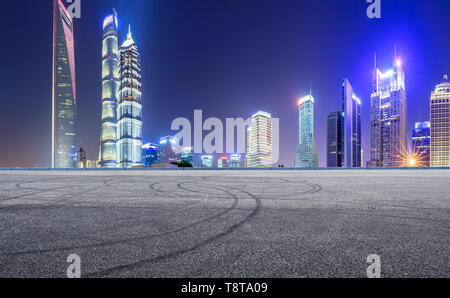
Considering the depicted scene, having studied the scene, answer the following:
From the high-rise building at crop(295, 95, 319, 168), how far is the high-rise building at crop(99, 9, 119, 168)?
149 m

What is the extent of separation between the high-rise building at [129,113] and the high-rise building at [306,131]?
415 ft

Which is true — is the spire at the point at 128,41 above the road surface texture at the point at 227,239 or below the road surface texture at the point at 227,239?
above

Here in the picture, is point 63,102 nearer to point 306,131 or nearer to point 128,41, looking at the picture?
point 128,41

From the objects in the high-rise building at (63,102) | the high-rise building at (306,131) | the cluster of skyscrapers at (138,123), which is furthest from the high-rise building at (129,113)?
the high-rise building at (306,131)

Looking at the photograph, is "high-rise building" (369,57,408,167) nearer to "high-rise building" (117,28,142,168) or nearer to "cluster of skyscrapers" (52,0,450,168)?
"cluster of skyscrapers" (52,0,450,168)

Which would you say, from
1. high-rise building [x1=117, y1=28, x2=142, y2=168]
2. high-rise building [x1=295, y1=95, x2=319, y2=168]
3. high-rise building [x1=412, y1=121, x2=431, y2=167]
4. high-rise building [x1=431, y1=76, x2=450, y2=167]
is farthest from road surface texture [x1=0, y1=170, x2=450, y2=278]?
high-rise building [x1=412, y1=121, x2=431, y2=167]

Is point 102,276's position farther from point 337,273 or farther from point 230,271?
point 337,273

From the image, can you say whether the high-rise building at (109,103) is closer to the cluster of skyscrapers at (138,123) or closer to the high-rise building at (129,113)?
the cluster of skyscrapers at (138,123)

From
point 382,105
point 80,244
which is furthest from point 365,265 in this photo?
point 382,105

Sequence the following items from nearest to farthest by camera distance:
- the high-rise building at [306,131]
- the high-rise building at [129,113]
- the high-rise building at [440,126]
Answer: the high-rise building at [440,126], the high-rise building at [129,113], the high-rise building at [306,131]

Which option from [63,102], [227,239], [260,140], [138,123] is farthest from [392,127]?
[63,102]

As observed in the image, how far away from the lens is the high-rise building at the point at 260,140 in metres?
166
